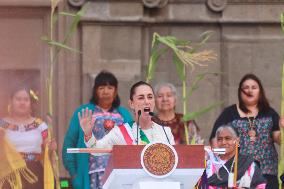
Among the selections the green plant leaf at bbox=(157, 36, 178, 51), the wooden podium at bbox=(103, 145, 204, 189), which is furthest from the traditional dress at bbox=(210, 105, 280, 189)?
the wooden podium at bbox=(103, 145, 204, 189)

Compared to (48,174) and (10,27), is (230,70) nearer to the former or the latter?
(10,27)

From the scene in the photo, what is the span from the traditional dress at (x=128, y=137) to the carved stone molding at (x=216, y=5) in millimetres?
5046

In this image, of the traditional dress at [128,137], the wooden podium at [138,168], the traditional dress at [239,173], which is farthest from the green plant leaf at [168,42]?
the wooden podium at [138,168]

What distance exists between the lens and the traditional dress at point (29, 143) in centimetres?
1352

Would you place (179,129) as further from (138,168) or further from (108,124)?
(138,168)

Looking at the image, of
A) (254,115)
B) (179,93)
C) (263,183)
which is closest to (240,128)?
(254,115)

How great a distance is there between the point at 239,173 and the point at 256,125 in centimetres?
137

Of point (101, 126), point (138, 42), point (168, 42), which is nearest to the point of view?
point (101, 126)

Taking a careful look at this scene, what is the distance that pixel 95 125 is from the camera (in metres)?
13.6

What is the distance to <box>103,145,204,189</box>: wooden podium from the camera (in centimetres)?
1059

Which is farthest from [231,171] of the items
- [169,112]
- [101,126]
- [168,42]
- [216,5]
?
[216,5]

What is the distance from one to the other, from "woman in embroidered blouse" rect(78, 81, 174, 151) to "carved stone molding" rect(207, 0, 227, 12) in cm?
488

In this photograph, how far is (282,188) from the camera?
→ 44.9 ft

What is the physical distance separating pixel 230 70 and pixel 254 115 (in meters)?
2.59
